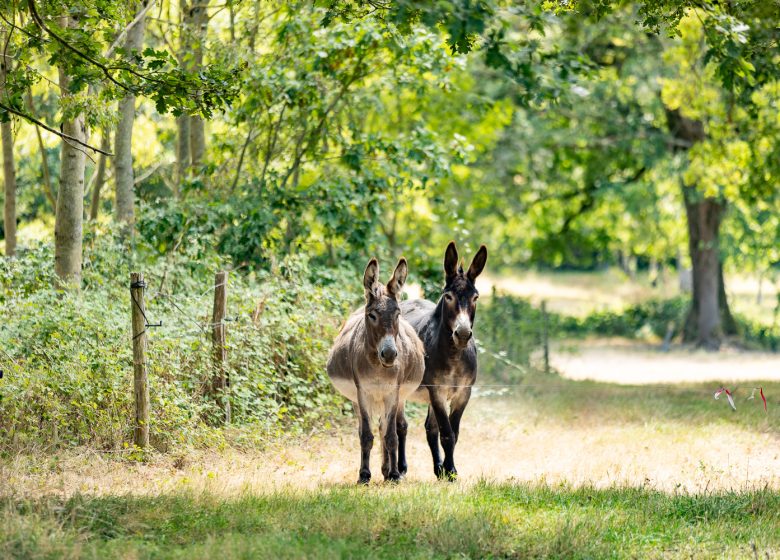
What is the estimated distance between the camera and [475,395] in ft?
52.9

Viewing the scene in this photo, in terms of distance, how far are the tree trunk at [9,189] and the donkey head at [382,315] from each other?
7960 mm

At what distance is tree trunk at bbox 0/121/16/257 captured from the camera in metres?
15.6

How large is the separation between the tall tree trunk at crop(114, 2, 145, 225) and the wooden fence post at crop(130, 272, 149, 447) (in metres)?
4.67

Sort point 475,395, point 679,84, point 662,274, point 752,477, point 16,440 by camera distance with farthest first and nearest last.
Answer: point 662,274, point 679,84, point 475,395, point 752,477, point 16,440

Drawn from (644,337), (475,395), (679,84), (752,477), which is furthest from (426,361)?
(644,337)

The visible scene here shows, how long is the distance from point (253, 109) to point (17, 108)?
6.83m

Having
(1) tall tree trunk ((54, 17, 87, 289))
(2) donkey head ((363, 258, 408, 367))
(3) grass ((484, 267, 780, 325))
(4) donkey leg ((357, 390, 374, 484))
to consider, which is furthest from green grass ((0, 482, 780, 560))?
(3) grass ((484, 267, 780, 325))

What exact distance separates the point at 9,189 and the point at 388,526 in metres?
10.9

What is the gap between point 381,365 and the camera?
965 centimetres

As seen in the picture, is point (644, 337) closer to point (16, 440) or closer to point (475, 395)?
point (475, 395)

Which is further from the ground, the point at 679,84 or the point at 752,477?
the point at 679,84

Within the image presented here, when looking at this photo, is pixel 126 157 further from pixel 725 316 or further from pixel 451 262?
pixel 725 316

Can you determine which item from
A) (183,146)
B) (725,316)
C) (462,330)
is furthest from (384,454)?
(725,316)

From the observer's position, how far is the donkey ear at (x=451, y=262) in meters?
10.1
